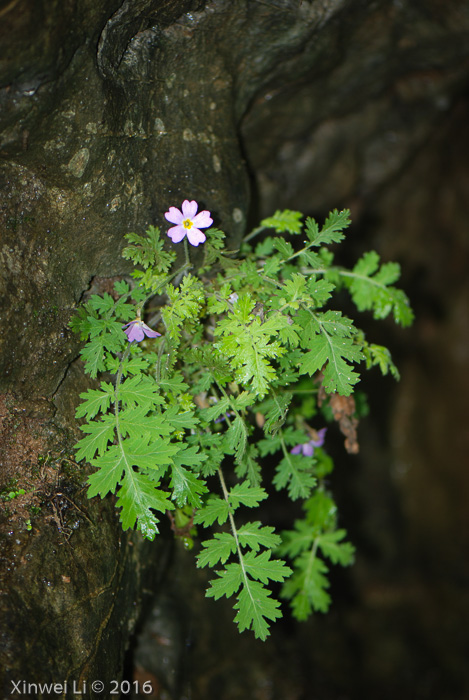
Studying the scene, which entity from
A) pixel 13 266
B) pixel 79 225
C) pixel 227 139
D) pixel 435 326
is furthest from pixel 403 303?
pixel 435 326

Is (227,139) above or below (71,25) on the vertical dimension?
below

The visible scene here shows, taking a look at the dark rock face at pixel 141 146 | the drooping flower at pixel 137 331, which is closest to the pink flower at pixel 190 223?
the dark rock face at pixel 141 146

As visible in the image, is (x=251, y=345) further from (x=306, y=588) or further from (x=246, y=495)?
(x=306, y=588)

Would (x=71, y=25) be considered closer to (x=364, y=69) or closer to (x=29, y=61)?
(x=29, y=61)

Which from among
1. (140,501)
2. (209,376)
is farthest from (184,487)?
(209,376)

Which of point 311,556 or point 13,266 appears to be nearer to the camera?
point 13,266

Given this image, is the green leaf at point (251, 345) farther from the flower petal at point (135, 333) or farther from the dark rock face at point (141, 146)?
the dark rock face at point (141, 146)

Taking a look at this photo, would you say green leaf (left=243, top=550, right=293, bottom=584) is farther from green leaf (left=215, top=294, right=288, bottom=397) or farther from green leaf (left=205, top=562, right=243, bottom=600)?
green leaf (left=215, top=294, right=288, bottom=397)
